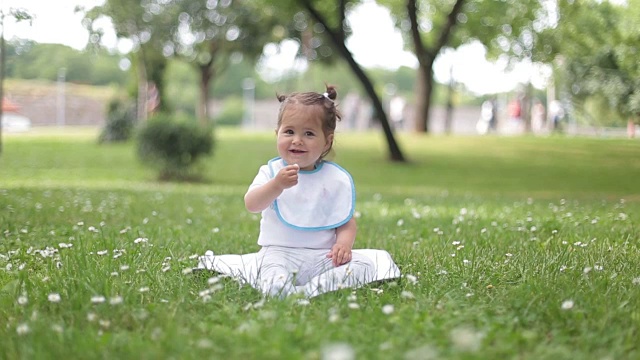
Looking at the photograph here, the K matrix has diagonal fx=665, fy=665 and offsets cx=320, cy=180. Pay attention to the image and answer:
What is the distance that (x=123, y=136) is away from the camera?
93.8 ft

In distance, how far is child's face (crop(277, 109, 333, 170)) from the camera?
13.2 feet

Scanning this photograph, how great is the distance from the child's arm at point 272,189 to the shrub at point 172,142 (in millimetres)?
12690

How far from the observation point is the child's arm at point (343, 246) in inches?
158

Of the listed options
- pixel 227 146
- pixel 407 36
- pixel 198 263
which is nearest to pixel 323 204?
pixel 198 263

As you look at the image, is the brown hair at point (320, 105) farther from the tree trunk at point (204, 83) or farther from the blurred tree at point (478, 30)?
the tree trunk at point (204, 83)

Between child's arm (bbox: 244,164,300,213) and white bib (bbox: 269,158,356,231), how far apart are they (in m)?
0.21

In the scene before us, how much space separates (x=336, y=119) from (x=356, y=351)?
2024mm

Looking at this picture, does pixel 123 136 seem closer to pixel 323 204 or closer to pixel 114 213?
pixel 114 213

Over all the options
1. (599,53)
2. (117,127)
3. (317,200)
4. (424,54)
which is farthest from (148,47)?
(317,200)

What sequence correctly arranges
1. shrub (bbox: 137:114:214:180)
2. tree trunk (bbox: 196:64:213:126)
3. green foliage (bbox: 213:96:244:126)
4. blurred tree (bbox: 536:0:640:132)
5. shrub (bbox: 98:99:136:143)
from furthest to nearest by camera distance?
green foliage (bbox: 213:96:244:126) → tree trunk (bbox: 196:64:213:126) → shrub (bbox: 98:99:136:143) → shrub (bbox: 137:114:214:180) → blurred tree (bbox: 536:0:640:132)

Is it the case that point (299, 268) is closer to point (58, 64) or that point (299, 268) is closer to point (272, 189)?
point (272, 189)

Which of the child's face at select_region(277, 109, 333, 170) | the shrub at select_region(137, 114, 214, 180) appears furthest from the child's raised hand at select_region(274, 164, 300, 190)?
the shrub at select_region(137, 114, 214, 180)

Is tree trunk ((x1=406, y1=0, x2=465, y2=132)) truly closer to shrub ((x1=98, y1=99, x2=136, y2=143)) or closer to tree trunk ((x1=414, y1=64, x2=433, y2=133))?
tree trunk ((x1=414, y1=64, x2=433, y2=133))

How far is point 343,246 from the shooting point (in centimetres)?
404
